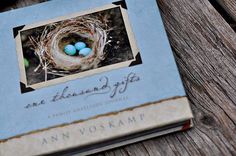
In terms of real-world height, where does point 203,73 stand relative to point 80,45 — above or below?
below

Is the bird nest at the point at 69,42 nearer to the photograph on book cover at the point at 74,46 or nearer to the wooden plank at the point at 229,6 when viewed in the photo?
the photograph on book cover at the point at 74,46

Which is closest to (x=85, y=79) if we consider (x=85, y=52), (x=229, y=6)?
(x=85, y=52)

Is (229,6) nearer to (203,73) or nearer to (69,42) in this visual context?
(203,73)

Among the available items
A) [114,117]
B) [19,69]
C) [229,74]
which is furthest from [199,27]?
[19,69]

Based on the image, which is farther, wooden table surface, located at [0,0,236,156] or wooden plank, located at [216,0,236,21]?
wooden plank, located at [216,0,236,21]

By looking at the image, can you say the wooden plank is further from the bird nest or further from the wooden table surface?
the bird nest

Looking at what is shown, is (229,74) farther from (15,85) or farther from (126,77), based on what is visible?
(15,85)

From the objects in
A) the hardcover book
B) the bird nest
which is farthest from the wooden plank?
the bird nest
